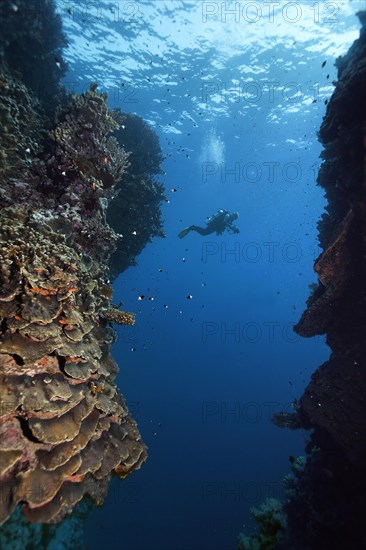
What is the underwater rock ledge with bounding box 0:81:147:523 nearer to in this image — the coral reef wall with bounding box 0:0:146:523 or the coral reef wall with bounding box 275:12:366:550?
the coral reef wall with bounding box 0:0:146:523

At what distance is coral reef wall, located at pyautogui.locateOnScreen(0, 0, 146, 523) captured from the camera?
4.05m

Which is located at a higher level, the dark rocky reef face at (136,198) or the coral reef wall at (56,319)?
the dark rocky reef face at (136,198)

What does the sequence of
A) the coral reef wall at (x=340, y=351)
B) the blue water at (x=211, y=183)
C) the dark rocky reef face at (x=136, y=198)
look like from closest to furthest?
the coral reef wall at (x=340, y=351)
the dark rocky reef face at (x=136, y=198)
the blue water at (x=211, y=183)

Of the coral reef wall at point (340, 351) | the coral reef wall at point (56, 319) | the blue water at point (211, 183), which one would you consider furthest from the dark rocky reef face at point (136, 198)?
the coral reef wall at point (340, 351)

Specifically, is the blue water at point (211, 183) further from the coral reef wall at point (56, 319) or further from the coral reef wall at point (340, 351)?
the coral reef wall at point (340, 351)

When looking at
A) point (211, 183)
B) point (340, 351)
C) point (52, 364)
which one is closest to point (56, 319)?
point (52, 364)

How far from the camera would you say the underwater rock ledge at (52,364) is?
4.01 m

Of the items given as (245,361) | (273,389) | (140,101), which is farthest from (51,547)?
(245,361)

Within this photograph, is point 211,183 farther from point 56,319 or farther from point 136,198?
point 56,319

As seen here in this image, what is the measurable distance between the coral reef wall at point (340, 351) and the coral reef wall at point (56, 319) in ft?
15.5

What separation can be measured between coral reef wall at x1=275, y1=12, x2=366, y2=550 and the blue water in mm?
4627

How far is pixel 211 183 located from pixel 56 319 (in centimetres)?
5088

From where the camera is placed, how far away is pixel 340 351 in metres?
8.41

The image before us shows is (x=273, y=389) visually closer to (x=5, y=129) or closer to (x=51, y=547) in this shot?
(x=51, y=547)
